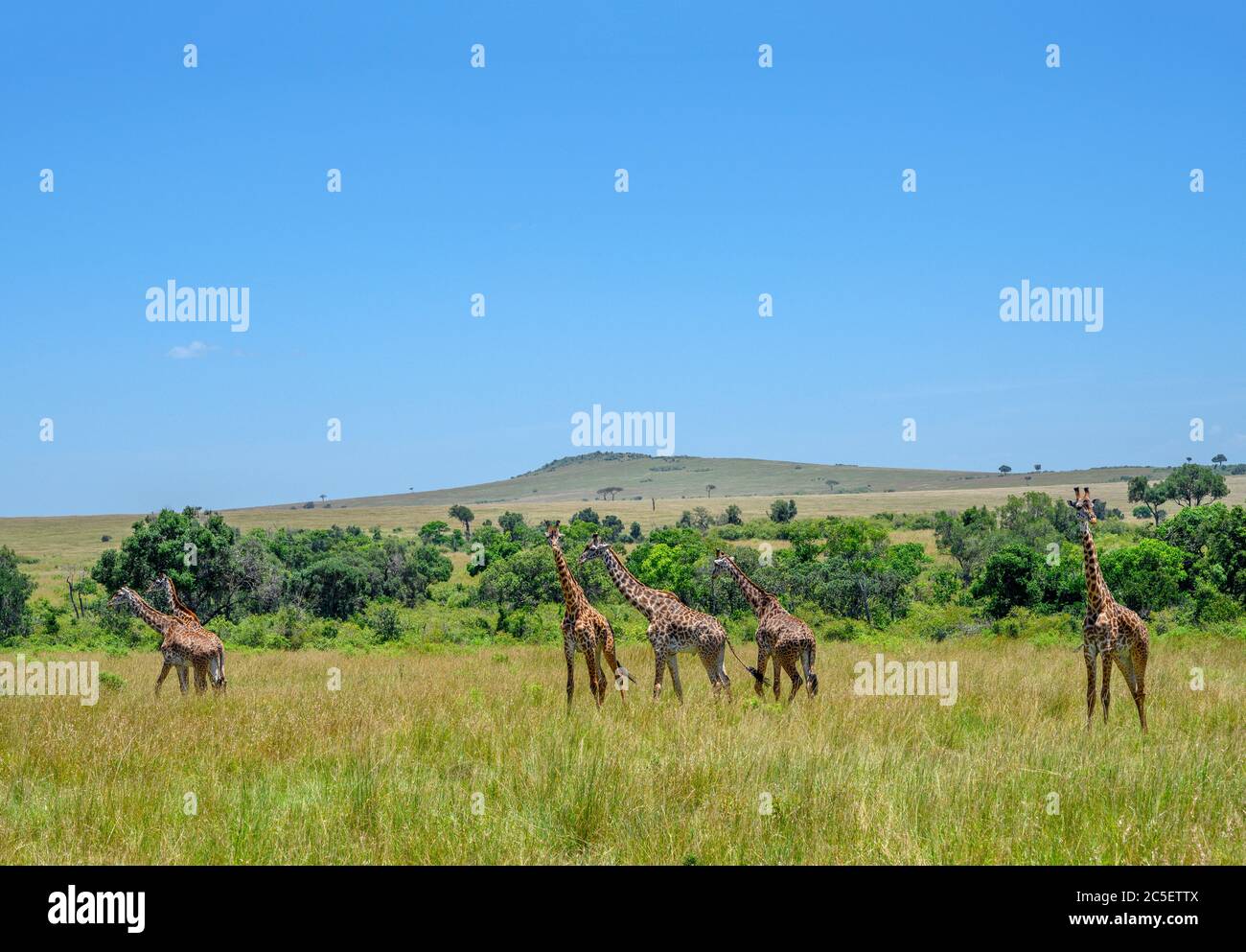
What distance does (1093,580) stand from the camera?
43.1 ft

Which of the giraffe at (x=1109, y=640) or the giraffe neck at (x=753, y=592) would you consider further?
the giraffe neck at (x=753, y=592)

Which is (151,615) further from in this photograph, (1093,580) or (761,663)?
(1093,580)

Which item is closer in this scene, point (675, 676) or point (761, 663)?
point (675, 676)

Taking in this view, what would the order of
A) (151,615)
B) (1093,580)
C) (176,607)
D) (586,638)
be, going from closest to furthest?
1. (1093,580)
2. (586,638)
3. (176,607)
4. (151,615)

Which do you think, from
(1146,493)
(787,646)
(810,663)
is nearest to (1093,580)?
(810,663)

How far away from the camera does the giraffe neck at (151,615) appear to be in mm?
17086

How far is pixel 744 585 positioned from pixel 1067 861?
30.4 ft

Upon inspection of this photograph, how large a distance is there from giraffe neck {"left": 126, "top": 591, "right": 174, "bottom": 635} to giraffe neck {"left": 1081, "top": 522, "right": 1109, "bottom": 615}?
13.6 metres

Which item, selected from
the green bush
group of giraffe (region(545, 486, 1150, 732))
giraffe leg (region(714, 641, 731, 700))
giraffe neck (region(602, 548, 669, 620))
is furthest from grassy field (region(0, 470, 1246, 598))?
giraffe leg (region(714, 641, 731, 700))

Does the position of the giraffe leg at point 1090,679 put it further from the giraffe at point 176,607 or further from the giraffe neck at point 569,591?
the giraffe at point 176,607

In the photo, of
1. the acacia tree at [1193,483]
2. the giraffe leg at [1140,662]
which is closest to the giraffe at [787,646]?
the giraffe leg at [1140,662]

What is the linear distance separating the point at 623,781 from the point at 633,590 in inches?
266

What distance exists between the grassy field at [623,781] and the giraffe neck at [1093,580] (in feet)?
4.84
